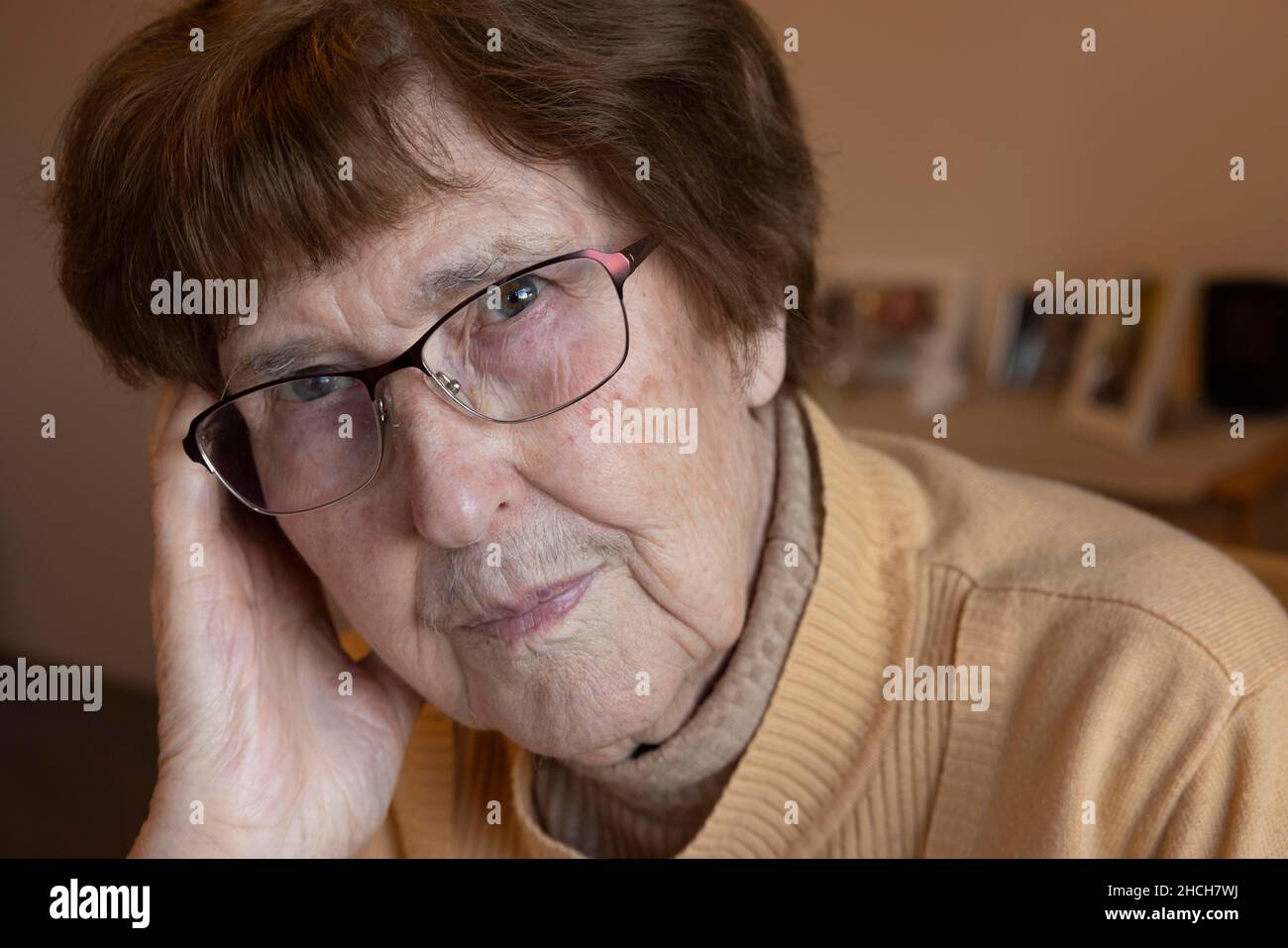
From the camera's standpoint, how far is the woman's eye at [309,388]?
106 cm

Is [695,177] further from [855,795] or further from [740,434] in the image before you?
[855,795]

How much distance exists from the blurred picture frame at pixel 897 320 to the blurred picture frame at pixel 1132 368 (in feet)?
1.28

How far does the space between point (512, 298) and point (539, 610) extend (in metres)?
0.26

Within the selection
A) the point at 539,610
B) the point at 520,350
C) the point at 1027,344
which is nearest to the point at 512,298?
the point at 520,350

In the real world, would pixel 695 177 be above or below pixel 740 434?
above

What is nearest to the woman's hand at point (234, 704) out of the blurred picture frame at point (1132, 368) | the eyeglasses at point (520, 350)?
the eyeglasses at point (520, 350)

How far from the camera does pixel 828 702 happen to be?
46.3 inches

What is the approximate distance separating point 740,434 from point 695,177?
243mm

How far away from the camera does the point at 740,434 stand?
3.79ft

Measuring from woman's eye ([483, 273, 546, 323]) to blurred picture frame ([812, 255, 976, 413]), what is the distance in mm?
2395

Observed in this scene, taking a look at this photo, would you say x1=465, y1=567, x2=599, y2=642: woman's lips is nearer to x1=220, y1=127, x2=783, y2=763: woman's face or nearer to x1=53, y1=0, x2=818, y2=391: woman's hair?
x1=220, y1=127, x2=783, y2=763: woman's face

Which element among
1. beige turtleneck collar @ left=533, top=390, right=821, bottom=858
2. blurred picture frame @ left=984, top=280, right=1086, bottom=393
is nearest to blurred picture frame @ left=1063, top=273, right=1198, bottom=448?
blurred picture frame @ left=984, top=280, right=1086, bottom=393
